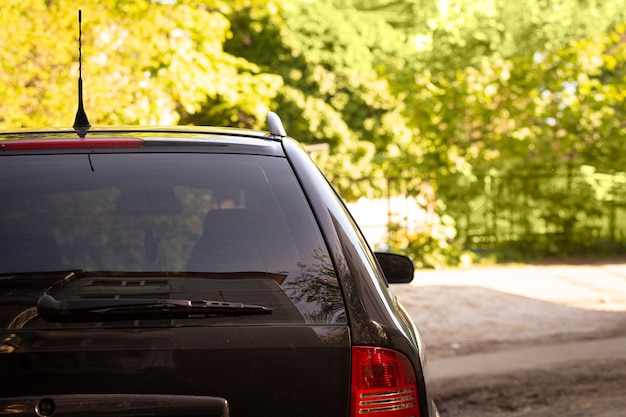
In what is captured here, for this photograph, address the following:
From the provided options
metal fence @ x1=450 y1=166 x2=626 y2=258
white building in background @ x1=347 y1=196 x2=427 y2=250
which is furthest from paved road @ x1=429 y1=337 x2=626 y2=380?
metal fence @ x1=450 y1=166 x2=626 y2=258

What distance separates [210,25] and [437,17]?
175 inches

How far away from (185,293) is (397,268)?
174cm

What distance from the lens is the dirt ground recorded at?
718 cm

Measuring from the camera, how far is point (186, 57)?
1484cm

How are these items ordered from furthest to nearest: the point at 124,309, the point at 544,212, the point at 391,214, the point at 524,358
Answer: the point at 544,212, the point at 391,214, the point at 524,358, the point at 124,309

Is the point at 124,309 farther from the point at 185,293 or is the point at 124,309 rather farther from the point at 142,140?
the point at 142,140

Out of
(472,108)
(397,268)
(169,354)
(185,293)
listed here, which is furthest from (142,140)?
(472,108)

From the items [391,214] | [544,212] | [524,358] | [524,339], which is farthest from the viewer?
[544,212]

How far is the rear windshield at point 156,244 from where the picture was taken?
262cm

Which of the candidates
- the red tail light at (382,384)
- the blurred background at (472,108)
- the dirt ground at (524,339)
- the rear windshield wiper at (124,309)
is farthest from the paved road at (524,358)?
the blurred background at (472,108)

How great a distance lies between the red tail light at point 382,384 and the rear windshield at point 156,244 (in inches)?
5.4

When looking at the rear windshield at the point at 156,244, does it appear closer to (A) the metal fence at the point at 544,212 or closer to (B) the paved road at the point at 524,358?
(B) the paved road at the point at 524,358

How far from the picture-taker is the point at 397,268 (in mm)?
4250

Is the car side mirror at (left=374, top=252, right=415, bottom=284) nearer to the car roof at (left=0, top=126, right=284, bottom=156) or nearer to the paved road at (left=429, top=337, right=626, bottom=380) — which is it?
the car roof at (left=0, top=126, right=284, bottom=156)
